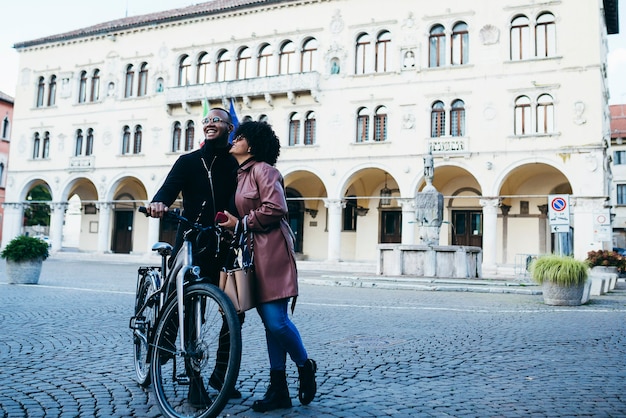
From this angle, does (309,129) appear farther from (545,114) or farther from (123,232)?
(123,232)

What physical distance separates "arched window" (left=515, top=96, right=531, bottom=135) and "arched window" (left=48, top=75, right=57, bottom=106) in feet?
87.5

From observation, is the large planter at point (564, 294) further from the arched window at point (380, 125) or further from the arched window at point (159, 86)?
the arched window at point (159, 86)

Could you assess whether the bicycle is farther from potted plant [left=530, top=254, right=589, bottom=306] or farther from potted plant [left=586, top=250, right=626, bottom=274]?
potted plant [left=586, top=250, right=626, bottom=274]

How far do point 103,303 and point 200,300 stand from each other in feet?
22.3

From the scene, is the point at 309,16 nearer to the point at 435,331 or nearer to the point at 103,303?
the point at 103,303

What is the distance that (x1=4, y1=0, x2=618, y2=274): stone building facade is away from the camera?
23.6 m

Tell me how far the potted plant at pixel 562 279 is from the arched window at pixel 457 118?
578 inches

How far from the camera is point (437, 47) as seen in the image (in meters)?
25.7

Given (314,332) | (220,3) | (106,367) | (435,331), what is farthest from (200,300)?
(220,3)

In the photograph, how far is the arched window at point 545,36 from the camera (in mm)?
23766

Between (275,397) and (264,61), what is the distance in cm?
2722

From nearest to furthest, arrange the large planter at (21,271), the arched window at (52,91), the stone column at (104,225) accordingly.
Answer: the large planter at (21,271) < the stone column at (104,225) < the arched window at (52,91)

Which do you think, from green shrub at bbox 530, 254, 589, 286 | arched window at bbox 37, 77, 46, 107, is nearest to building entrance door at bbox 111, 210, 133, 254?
arched window at bbox 37, 77, 46, 107

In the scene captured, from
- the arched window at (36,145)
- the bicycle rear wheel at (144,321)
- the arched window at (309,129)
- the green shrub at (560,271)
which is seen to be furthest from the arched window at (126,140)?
the bicycle rear wheel at (144,321)
